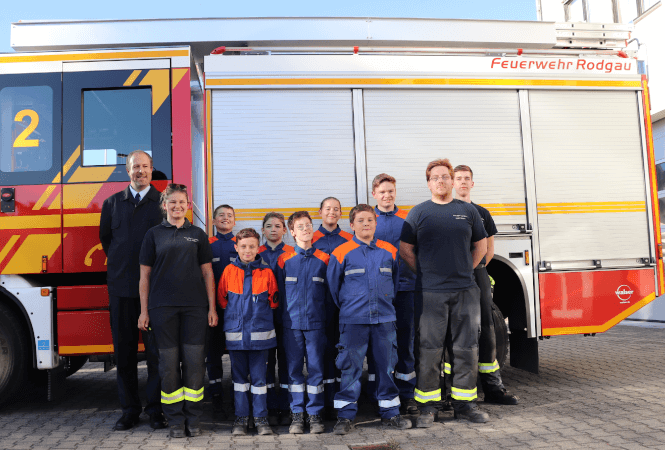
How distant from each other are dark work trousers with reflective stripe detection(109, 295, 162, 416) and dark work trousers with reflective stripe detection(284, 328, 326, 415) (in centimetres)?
106

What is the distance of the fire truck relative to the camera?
4566 mm

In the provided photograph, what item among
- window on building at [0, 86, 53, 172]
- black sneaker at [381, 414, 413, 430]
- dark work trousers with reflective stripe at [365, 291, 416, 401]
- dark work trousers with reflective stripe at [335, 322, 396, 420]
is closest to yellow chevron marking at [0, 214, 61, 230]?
window on building at [0, 86, 53, 172]

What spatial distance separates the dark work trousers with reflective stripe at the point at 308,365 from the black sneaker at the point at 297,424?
4 cm

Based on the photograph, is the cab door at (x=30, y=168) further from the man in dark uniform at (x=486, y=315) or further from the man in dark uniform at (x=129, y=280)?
the man in dark uniform at (x=486, y=315)

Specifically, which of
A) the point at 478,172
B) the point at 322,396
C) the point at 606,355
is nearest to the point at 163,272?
the point at 322,396

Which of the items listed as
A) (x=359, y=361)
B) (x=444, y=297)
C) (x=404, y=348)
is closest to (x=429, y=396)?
(x=404, y=348)

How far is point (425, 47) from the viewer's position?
5230 mm

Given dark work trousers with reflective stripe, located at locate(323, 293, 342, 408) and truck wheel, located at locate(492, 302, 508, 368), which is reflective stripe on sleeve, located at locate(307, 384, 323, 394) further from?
truck wheel, located at locate(492, 302, 508, 368)

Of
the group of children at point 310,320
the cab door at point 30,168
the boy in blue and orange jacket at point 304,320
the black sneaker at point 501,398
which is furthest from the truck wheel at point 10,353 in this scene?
the black sneaker at point 501,398

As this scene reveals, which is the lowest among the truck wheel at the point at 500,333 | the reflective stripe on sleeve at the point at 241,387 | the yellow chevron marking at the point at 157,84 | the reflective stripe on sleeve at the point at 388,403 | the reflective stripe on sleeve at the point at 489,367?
the reflective stripe on sleeve at the point at 388,403

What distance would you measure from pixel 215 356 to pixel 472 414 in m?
2.19

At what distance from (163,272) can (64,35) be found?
242 centimetres

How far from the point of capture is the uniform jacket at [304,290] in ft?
13.5

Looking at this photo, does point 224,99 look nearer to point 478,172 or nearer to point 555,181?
point 478,172
